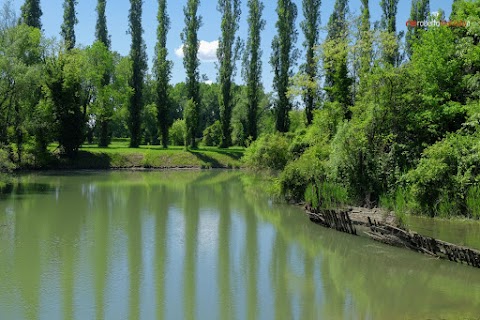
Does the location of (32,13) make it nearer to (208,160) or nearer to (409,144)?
(208,160)

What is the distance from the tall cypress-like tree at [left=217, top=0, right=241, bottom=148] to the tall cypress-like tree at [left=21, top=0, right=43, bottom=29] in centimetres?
2286

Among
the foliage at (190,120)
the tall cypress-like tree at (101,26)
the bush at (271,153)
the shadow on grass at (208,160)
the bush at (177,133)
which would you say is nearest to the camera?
the bush at (271,153)

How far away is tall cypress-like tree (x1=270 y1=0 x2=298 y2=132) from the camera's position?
2409 inches

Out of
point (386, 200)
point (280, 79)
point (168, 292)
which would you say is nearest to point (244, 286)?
point (168, 292)

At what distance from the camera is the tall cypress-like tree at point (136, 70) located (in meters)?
61.9

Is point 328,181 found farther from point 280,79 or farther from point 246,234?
point 280,79

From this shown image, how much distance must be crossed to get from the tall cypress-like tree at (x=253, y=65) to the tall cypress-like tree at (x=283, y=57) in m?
2.81

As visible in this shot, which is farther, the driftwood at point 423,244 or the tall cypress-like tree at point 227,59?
the tall cypress-like tree at point 227,59

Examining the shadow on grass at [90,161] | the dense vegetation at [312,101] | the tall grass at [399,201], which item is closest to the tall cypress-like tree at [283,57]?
the dense vegetation at [312,101]

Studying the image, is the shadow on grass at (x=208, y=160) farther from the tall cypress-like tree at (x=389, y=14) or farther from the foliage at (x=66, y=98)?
the tall cypress-like tree at (x=389, y=14)

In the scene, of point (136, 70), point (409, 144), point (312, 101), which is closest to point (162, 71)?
point (136, 70)

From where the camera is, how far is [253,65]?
6506 cm

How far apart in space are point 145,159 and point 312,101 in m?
20.6

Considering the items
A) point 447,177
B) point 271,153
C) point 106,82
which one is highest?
point 106,82
